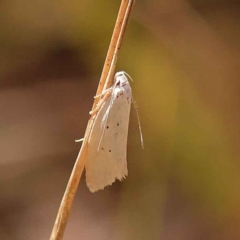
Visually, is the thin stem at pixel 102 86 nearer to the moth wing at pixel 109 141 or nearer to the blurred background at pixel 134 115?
the moth wing at pixel 109 141

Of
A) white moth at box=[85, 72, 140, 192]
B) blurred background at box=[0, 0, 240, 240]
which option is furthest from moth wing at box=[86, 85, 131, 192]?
blurred background at box=[0, 0, 240, 240]

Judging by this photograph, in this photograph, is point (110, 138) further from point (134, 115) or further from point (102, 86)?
point (134, 115)

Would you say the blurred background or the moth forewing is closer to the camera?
the moth forewing

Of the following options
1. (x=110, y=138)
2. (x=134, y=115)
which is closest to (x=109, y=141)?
(x=110, y=138)

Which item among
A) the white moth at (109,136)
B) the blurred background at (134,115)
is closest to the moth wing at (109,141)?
the white moth at (109,136)

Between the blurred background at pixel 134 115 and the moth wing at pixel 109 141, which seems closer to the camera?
the moth wing at pixel 109 141

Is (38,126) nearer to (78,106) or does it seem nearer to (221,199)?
(78,106)

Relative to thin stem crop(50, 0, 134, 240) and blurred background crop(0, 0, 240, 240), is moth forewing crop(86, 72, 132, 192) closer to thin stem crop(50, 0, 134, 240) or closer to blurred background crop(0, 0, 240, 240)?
thin stem crop(50, 0, 134, 240)
